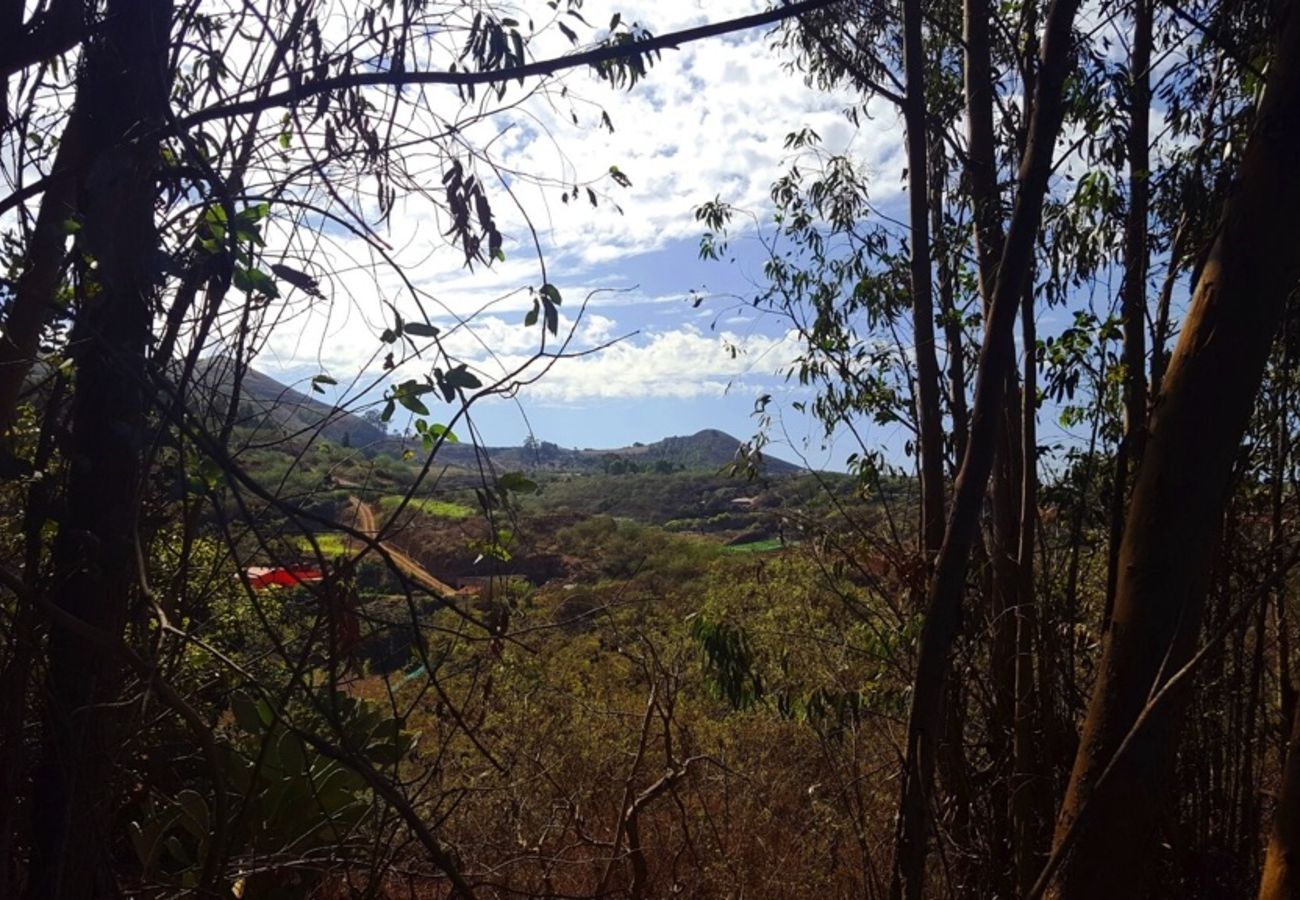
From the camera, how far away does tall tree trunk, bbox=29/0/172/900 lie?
145cm

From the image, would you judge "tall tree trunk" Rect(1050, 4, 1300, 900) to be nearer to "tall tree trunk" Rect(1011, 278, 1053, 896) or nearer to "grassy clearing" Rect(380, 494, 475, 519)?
"tall tree trunk" Rect(1011, 278, 1053, 896)

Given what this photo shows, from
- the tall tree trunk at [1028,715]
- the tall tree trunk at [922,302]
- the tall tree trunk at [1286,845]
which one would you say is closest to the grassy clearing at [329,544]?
the tall tree trunk at [1028,715]

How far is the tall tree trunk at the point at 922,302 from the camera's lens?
12.1ft

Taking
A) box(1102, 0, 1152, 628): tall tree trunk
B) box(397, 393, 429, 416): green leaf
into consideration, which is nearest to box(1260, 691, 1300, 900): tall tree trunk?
box(1102, 0, 1152, 628): tall tree trunk

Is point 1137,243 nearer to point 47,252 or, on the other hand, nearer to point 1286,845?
point 1286,845

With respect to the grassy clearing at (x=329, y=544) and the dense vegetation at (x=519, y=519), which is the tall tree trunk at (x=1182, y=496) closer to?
the dense vegetation at (x=519, y=519)

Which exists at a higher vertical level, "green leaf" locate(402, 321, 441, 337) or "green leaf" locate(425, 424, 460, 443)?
"green leaf" locate(402, 321, 441, 337)

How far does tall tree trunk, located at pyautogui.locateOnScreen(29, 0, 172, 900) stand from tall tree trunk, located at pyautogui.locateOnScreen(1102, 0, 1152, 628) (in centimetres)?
248

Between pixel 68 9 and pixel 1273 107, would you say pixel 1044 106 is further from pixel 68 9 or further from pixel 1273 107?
pixel 68 9

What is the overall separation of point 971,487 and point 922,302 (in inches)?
98.6

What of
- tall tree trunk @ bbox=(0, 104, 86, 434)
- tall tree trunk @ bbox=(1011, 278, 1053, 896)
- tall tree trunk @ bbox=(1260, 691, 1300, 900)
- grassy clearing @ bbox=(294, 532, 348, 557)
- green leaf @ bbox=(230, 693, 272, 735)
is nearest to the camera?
tall tree trunk @ bbox=(0, 104, 86, 434)

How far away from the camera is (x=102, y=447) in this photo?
1519 mm

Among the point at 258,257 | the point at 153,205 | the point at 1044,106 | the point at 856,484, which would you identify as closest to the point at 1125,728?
the point at 1044,106

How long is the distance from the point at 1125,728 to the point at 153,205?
6.35ft
